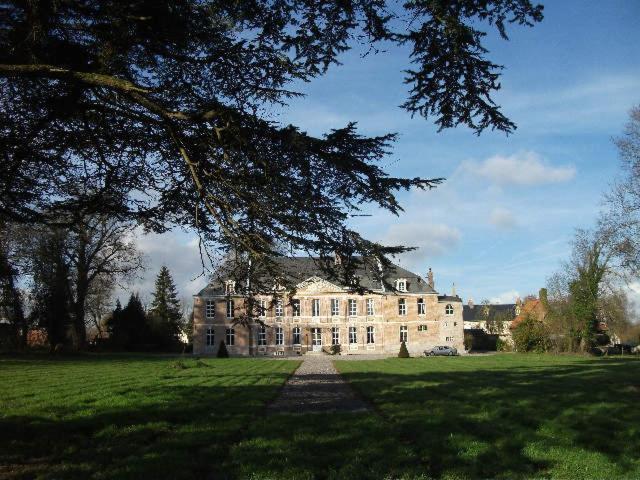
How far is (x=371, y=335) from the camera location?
171ft

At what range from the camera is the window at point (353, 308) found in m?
52.1

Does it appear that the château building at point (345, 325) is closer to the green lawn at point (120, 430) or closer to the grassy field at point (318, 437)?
the green lawn at point (120, 430)

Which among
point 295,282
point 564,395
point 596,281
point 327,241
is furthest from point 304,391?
point 596,281

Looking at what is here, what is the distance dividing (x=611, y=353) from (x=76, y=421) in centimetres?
4777

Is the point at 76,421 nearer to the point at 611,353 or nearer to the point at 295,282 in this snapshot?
the point at 295,282

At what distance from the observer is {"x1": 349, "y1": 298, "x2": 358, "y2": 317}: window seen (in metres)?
52.1

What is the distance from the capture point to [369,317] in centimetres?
5222

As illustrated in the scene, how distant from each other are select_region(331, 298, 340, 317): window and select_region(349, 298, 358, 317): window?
1203 mm

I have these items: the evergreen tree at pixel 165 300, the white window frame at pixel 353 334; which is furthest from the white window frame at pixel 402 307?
the evergreen tree at pixel 165 300

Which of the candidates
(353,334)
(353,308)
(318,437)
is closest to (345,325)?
(353,334)

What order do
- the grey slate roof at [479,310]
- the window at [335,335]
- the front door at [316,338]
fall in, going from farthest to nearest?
the grey slate roof at [479,310] < the window at [335,335] < the front door at [316,338]

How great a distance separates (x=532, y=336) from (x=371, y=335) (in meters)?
16.9

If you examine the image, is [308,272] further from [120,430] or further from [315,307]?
[315,307]

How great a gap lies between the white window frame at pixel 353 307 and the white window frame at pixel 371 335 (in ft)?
6.28
